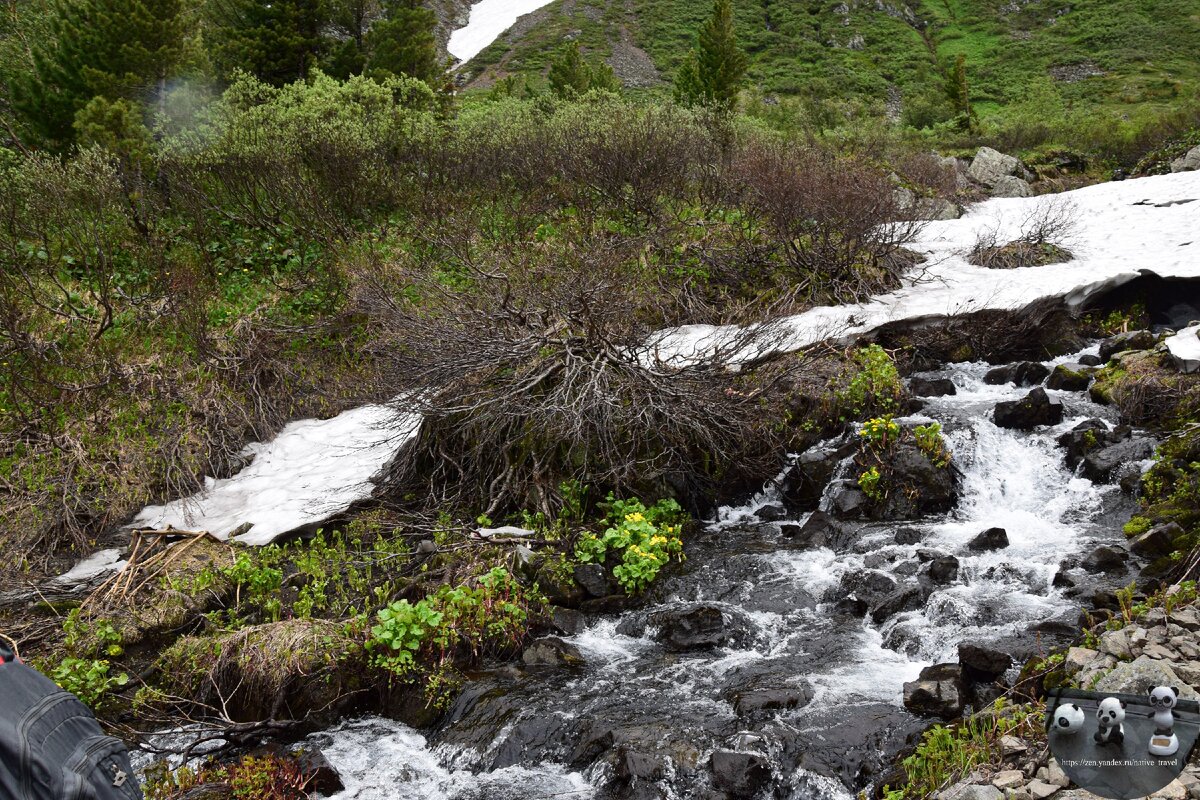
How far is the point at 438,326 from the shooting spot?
8.52 metres

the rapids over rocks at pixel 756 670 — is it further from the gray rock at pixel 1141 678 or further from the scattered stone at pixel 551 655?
the gray rock at pixel 1141 678

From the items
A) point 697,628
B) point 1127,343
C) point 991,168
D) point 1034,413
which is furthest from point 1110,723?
point 991,168

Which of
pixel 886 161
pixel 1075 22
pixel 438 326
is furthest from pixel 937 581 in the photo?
pixel 1075 22

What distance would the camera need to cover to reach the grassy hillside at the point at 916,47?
4494 centimetres

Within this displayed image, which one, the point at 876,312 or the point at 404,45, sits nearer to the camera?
the point at 876,312

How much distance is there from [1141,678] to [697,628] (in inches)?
123

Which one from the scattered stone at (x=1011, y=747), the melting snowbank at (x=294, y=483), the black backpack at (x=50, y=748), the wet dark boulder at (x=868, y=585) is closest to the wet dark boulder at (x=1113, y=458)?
the wet dark boulder at (x=868, y=585)

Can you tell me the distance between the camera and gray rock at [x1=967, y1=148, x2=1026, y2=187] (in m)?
22.9

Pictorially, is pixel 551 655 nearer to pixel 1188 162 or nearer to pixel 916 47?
pixel 1188 162

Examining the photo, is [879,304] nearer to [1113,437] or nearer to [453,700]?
[1113,437]

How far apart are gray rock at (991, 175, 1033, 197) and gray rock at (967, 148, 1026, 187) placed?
0.60m

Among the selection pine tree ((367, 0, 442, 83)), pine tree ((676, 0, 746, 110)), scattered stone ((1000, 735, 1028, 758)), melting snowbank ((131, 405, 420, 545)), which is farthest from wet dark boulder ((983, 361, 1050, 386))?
pine tree ((676, 0, 746, 110))

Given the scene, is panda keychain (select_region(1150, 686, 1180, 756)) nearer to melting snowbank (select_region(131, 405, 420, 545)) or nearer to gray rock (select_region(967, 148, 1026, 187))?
melting snowbank (select_region(131, 405, 420, 545))

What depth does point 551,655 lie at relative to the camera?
6.18 meters
